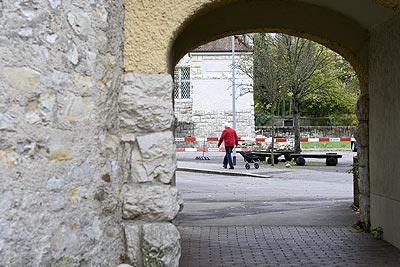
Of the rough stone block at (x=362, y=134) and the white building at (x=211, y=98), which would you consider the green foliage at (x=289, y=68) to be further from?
the rough stone block at (x=362, y=134)

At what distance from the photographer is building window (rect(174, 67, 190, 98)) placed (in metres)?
38.4

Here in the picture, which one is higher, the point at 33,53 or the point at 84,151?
the point at 33,53

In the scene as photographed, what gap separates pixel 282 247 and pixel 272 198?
22.7 feet

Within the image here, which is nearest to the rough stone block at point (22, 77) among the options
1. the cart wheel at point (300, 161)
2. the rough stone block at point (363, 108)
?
the rough stone block at point (363, 108)

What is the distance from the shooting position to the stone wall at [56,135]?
4.35 m

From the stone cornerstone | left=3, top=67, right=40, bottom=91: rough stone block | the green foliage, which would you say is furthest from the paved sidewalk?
the green foliage

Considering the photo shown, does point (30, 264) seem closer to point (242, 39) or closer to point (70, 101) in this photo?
point (70, 101)

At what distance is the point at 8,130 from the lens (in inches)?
171

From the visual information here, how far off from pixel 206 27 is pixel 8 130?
597 cm

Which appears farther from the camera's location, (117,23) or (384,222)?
(384,222)

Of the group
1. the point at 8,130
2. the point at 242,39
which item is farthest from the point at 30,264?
the point at 242,39

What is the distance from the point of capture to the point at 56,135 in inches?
181

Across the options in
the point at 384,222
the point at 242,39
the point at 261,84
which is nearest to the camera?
the point at 384,222

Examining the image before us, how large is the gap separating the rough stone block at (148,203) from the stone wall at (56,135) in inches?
10.6
